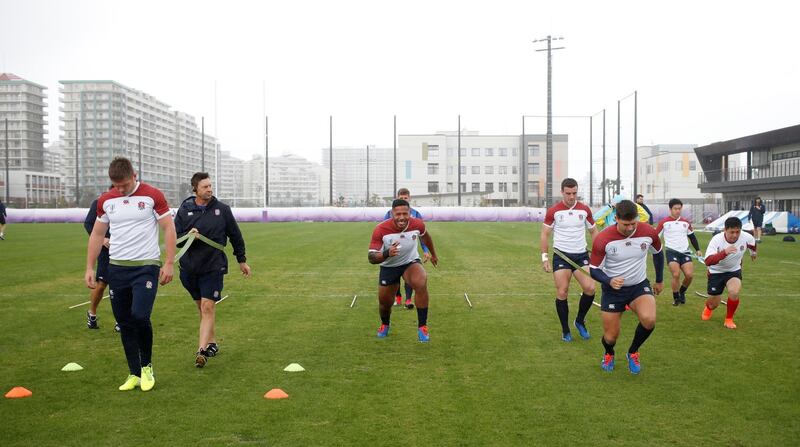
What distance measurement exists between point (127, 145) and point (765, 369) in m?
156

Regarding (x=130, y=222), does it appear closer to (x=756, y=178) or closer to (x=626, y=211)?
(x=626, y=211)

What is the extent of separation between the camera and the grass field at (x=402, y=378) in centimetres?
527

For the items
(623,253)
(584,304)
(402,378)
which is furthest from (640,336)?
(402,378)

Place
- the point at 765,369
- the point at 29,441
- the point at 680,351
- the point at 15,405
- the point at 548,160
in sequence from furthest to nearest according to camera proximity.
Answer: the point at 548,160 < the point at 680,351 < the point at 765,369 < the point at 15,405 < the point at 29,441

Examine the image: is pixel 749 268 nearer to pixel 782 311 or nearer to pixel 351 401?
pixel 782 311

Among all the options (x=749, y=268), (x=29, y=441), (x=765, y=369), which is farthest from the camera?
(x=749, y=268)

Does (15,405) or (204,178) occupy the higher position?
(204,178)

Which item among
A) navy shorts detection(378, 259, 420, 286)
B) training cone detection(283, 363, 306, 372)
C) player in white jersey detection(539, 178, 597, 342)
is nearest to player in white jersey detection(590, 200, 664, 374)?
player in white jersey detection(539, 178, 597, 342)

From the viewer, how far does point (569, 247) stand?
362 inches

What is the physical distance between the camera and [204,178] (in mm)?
7574

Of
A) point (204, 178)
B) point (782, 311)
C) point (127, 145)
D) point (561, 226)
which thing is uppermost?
point (127, 145)

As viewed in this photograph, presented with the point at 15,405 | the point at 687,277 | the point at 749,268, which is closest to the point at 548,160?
the point at 749,268

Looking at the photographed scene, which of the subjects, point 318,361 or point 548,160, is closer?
point 318,361

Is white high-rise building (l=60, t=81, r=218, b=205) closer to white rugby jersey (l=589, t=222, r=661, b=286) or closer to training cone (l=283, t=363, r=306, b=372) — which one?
training cone (l=283, t=363, r=306, b=372)
